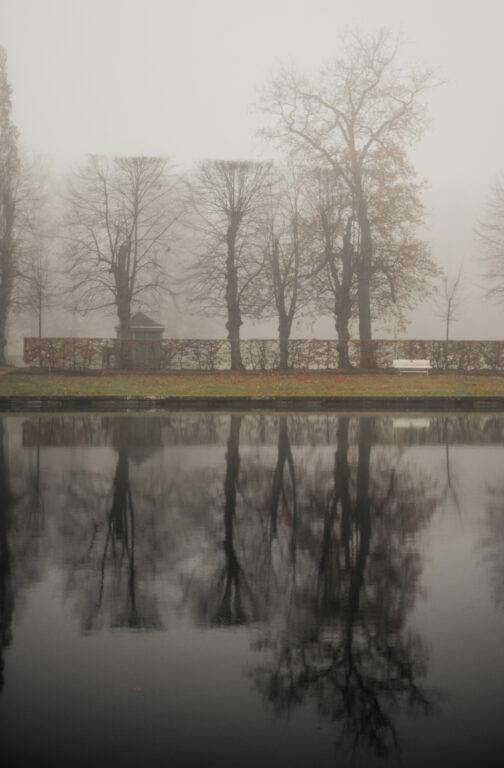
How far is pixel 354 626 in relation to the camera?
5469mm

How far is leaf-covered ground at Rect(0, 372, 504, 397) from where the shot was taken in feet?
95.5

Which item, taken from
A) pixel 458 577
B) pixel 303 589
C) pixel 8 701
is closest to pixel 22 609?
pixel 8 701

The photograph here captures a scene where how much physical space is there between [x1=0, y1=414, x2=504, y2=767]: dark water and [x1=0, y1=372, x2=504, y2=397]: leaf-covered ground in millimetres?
17157

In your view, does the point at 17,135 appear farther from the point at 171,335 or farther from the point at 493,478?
the point at 493,478

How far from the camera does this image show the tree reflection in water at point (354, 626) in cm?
434

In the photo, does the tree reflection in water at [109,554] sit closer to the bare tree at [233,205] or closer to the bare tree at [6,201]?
the bare tree at [233,205]

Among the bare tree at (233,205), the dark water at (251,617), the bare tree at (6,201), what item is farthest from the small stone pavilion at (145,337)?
the dark water at (251,617)

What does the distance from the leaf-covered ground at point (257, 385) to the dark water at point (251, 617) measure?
17157 mm

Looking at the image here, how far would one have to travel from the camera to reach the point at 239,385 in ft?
103

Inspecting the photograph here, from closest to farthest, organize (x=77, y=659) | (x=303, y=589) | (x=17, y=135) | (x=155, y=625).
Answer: (x=77, y=659) → (x=155, y=625) → (x=303, y=589) → (x=17, y=135)

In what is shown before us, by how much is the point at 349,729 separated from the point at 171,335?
58.8m

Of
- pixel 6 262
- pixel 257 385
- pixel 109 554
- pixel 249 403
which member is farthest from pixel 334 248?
pixel 109 554

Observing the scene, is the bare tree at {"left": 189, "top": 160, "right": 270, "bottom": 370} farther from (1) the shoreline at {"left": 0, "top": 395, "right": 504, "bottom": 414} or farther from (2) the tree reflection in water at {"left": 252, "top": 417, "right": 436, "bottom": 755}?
(2) the tree reflection in water at {"left": 252, "top": 417, "right": 436, "bottom": 755}

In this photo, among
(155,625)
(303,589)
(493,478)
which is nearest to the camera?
(155,625)
